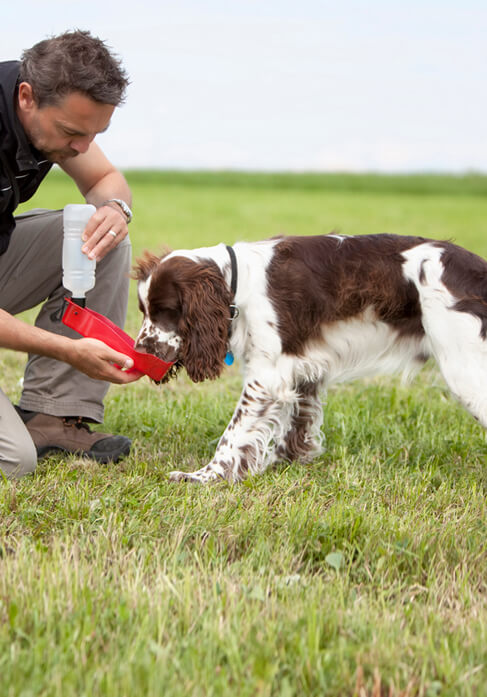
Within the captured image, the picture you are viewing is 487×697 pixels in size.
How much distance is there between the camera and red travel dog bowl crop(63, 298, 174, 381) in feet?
11.9

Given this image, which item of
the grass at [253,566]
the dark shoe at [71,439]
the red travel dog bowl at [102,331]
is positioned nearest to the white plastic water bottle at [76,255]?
the red travel dog bowl at [102,331]

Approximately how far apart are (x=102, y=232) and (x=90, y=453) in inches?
43.7

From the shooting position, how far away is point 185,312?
11.9 feet

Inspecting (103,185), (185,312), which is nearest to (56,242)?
(103,185)

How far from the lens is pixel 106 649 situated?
2.00 metres

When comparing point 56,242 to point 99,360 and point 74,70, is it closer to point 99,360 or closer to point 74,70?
point 99,360

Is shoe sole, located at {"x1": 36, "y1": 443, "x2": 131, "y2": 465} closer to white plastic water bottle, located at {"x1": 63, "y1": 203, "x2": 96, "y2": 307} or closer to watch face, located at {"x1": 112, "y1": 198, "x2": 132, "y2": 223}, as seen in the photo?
Result: white plastic water bottle, located at {"x1": 63, "y1": 203, "x2": 96, "y2": 307}

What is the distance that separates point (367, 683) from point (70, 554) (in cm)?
108

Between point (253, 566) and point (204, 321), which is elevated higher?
point (204, 321)

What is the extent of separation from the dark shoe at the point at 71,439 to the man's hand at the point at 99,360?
18.0 inches

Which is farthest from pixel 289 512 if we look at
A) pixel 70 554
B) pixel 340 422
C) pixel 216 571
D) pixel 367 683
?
pixel 340 422

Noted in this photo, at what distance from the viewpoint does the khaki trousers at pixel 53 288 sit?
13.7 feet

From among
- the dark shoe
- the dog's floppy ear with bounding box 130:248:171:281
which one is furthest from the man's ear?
the dark shoe

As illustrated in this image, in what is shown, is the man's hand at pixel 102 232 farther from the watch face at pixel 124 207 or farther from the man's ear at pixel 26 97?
the man's ear at pixel 26 97
